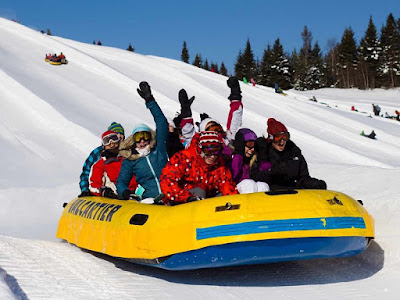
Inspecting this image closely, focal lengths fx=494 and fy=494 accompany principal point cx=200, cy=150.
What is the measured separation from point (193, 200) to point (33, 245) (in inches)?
64.3

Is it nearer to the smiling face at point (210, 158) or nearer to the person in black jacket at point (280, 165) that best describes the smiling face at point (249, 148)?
the person in black jacket at point (280, 165)

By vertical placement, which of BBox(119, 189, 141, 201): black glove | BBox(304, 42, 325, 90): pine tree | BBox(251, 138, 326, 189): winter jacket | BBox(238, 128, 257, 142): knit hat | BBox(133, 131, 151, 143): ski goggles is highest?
BBox(304, 42, 325, 90): pine tree

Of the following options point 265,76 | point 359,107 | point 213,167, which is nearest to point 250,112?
point 359,107

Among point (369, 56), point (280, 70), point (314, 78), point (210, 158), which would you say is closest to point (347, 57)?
point (369, 56)

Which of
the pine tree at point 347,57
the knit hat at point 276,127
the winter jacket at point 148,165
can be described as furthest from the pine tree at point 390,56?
the winter jacket at point 148,165

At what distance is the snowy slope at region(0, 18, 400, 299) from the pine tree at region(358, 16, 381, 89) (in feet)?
65.0

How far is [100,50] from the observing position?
27812 millimetres

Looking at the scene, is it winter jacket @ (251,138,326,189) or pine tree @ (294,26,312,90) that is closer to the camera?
winter jacket @ (251,138,326,189)

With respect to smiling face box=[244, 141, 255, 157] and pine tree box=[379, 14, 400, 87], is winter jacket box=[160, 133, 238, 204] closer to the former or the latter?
smiling face box=[244, 141, 255, 157]

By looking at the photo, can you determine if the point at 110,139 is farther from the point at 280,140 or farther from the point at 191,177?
the point at 280,140

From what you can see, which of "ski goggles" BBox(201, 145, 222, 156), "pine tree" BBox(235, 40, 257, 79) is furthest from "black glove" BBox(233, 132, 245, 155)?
"pine tree" BBox(235, 40, 257, 79)

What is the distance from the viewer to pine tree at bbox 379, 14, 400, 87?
4540 cm

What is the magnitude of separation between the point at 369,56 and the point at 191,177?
161 feet

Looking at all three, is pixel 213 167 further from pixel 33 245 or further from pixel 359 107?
pixel 359 107
